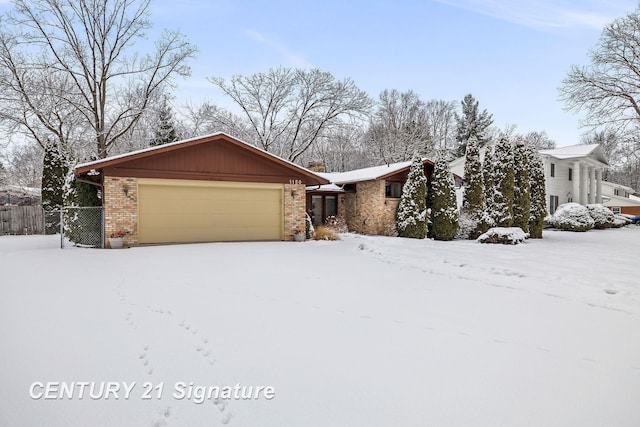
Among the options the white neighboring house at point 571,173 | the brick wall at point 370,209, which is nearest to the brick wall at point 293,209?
the brick wall at point 370,209

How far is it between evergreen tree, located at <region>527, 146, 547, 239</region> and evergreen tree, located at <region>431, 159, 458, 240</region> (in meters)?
4.76

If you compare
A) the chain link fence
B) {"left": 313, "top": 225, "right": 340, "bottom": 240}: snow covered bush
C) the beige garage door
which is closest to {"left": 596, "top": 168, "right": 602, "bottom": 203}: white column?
{"left": 313, "top": 225, "right": 340, "bottom": 240}: snow covered bush

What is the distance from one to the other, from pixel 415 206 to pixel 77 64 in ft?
66.4

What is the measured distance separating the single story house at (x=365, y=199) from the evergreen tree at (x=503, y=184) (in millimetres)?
3166

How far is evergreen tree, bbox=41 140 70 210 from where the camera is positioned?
2009cm

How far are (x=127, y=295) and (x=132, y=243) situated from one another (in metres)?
6.91

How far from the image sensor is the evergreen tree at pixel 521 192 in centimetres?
1839

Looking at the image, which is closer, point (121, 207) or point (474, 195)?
point (121, 207)

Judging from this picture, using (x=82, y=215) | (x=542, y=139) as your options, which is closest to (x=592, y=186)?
(x=542, y=139)

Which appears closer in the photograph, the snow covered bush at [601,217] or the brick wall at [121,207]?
the brick wall at [121,207]

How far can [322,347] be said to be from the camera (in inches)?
148

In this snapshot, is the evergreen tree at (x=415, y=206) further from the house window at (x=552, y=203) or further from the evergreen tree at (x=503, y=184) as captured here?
the house window at (x=552, y=203)

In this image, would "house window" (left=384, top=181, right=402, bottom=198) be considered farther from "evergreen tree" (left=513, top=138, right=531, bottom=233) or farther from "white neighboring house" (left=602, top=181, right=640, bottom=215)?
"white neighboring house" (left=602, top=181, right=640, bottom=215)

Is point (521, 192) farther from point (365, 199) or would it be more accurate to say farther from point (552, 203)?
point (552, 203)
